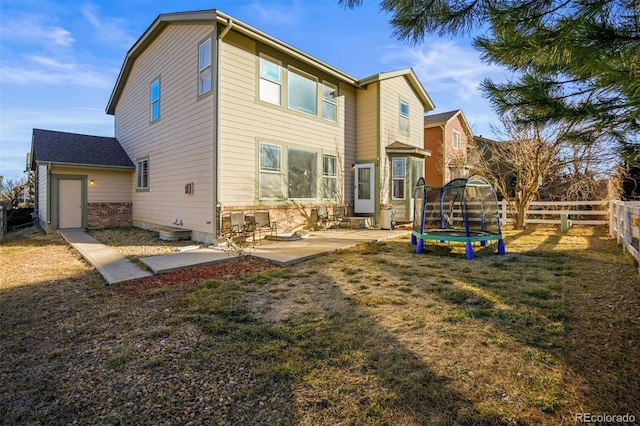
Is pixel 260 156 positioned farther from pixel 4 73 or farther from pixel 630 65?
pixel 4 73

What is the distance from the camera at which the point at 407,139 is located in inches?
560

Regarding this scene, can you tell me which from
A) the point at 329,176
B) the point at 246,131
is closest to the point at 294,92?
the point at 246,131

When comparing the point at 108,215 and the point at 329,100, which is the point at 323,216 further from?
the point at 108,215

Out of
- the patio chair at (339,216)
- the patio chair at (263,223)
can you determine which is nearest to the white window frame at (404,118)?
the patio chair at (339,216)

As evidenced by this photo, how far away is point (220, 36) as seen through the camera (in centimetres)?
837

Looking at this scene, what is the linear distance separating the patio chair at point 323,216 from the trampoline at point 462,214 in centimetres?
337

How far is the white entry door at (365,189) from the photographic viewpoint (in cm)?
1242

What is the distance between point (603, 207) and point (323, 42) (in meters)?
12.4

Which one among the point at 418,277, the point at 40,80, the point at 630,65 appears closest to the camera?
the point at 630,65

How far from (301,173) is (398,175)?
4.30 meters

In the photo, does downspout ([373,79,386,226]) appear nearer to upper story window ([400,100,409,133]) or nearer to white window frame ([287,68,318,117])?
upper story window ([400,100,409,133])

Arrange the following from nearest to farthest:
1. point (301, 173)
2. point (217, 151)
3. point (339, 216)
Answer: point (217, 151), point (301, 173), point (339, 216)

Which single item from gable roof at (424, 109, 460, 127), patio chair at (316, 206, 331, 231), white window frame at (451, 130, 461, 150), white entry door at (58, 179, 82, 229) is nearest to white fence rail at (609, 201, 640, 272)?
patio chair at (316, 206, 331, 231)

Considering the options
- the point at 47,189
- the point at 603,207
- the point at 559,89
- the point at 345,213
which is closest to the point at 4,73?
the point at 47,189
